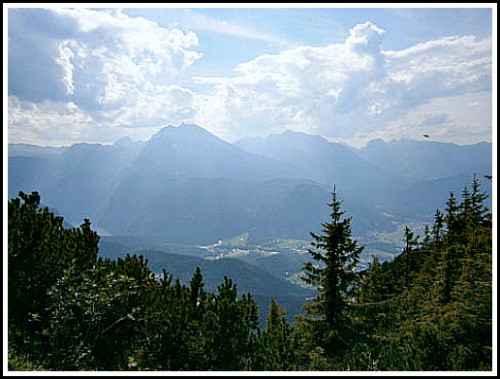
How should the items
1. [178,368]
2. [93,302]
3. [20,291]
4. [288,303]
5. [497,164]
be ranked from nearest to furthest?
[497,164]
[93,302]
[20,291]
[178,368]
[288,303]

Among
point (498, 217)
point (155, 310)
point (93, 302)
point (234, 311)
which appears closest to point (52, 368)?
point (93, 302)

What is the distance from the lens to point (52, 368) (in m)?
7.86

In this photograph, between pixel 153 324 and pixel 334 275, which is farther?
pixel 334 275

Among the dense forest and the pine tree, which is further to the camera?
the pine tree

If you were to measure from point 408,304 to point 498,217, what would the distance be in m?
12.0

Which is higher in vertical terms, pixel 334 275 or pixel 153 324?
pixel 334 275

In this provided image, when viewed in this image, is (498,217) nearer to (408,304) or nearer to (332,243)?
(332,243)

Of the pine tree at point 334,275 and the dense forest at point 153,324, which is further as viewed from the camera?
the pine tree at point 334,275

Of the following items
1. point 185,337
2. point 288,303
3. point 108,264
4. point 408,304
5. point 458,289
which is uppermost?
point 108,264

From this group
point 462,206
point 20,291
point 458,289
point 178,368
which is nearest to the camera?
point 20,291

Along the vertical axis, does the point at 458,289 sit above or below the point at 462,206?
below

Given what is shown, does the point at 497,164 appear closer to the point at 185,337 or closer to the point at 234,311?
the point at 234,311

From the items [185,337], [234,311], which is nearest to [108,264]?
[185,337]

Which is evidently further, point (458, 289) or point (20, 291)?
point (458, 289)
